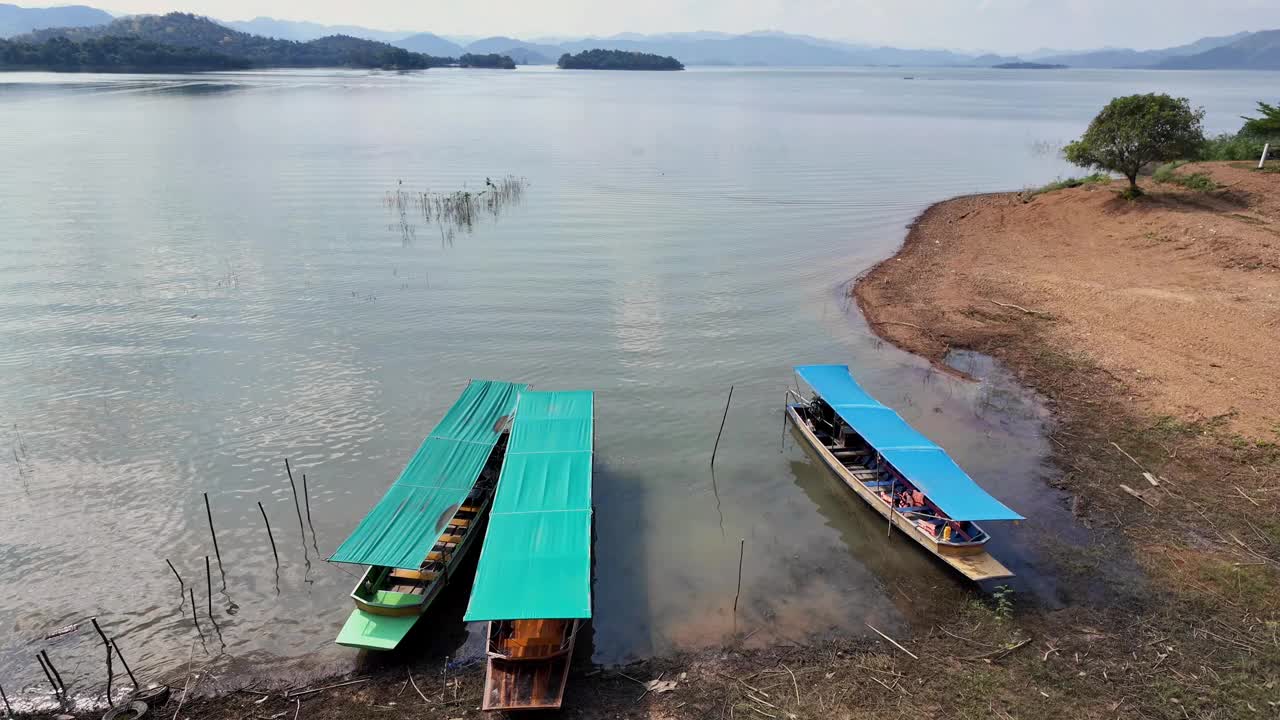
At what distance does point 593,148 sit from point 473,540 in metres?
71.5

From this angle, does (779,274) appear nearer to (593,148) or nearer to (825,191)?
(825,191)

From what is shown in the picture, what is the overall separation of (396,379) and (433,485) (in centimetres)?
1014

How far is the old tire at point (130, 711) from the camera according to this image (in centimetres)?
1349

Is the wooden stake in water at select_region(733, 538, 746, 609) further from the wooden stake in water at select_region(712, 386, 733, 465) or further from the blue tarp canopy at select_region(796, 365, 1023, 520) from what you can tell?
the blue tarp canopy at select_region(796, 365, 1023, 520)

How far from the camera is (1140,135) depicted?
39719 mm

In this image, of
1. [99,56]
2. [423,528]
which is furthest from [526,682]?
[99,56]

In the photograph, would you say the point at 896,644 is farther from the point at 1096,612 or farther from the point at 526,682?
the point at 526,682

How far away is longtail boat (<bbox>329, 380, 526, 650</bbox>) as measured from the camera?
15.2m

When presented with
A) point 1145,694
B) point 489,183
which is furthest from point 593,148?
point 1145,694

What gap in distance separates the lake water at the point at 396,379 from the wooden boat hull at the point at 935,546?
0.70 m

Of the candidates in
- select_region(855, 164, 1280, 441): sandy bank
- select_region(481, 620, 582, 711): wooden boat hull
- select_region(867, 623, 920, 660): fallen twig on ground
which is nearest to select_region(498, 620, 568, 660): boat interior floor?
select_region(481, 620, 582, 711): wooden boat hull

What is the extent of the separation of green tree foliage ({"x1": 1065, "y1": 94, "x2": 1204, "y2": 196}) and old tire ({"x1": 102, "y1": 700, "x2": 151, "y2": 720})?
48860 millimetres

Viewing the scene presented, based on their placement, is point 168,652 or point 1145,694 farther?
point 168,652

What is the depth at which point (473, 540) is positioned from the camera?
18094 mm
